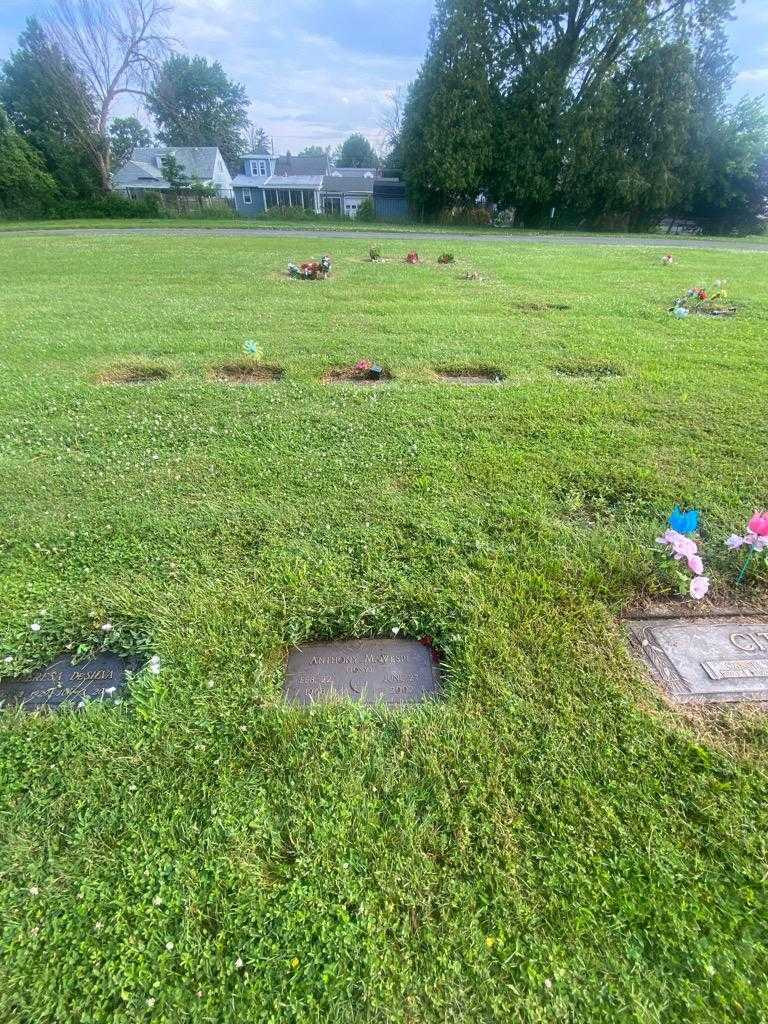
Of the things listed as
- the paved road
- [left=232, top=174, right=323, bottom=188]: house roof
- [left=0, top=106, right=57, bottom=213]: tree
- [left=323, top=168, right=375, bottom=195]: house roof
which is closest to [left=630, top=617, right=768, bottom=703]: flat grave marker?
the paved road

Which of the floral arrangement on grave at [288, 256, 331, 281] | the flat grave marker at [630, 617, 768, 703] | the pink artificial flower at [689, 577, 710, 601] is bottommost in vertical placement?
the flat grave marker at [630, 617, 768, 703]

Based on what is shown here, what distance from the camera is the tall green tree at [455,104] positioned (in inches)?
944

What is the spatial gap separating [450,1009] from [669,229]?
33130mm

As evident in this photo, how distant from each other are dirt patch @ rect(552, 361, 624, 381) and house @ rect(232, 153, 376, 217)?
39323mm

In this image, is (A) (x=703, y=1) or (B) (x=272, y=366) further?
(A) (x=703, y=1)

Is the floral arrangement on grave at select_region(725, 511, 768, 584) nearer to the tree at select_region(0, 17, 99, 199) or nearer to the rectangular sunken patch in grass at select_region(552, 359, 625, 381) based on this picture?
the rectangular sunken patch in grass at select_region(552, 359, 625, 381)

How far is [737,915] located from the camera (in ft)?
4.04

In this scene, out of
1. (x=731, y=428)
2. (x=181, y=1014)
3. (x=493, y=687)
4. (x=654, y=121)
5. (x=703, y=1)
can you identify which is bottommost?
(x=181, y=1014)

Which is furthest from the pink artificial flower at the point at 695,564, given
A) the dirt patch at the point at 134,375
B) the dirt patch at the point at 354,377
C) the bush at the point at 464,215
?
the bush at the point at 464,215

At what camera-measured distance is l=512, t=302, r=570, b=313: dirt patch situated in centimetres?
693

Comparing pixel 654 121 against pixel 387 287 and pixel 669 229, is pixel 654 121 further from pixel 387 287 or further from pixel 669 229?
pixel 387 287

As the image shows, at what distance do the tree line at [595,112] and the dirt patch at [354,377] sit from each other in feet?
82.0

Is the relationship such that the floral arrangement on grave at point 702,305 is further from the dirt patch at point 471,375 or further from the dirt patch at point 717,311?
the dirt patch at point 471,375

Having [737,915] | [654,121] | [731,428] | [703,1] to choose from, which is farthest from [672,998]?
[703,1]
